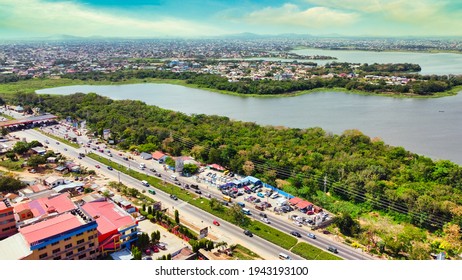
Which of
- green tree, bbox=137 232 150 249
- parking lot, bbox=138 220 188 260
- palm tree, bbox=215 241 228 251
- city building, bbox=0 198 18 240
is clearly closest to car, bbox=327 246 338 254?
palm tree, bbox=215 241 228 251

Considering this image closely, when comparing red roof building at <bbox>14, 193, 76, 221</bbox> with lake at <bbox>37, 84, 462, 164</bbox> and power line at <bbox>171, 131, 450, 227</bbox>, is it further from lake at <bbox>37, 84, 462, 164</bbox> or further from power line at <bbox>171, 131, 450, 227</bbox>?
lake at <bbox>37, 84, 462, 164</bbox>

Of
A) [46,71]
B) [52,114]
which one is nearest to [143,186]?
[52,114]

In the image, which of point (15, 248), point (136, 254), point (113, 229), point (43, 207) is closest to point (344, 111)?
point (113, 229)

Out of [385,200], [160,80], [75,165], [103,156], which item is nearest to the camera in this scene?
[385,200]

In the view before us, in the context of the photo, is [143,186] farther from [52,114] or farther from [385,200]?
[52,114]

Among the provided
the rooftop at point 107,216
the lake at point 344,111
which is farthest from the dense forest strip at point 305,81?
the rooftop at point 107,216
